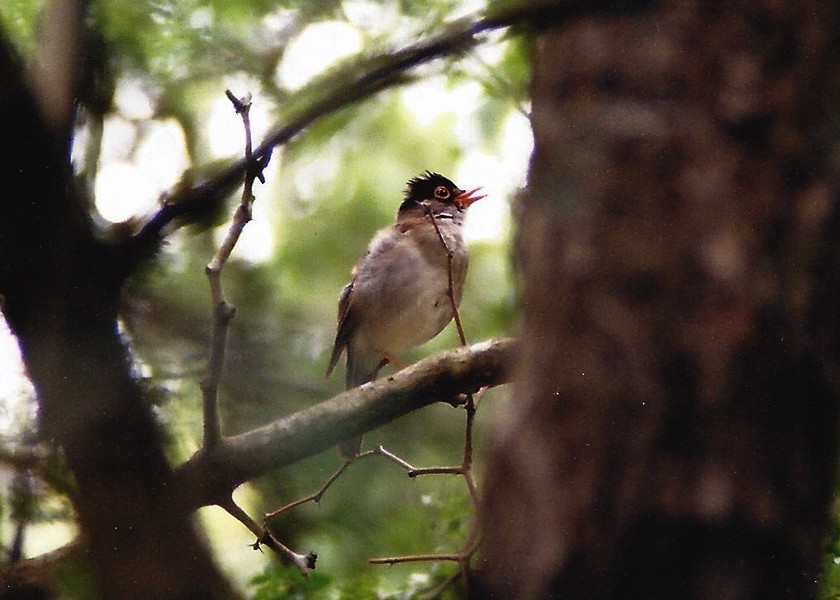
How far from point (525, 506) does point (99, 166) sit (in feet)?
6.98

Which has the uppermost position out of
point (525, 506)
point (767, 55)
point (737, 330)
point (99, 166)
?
point (99, 166)

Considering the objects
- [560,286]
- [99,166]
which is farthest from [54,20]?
[560,286]

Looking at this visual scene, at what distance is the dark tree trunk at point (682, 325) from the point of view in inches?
79.3

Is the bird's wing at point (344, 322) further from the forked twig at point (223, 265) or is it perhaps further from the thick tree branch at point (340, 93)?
the thick tree branch at point (340, 93)

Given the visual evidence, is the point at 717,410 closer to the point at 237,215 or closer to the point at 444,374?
the point at 237,215

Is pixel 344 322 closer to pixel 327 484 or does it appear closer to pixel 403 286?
pixel 403 286

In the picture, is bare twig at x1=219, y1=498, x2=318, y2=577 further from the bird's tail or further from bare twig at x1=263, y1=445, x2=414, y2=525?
the bird's tail

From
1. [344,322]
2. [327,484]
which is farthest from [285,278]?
[327,484]

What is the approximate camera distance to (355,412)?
417 cm

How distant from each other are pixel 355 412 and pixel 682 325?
222 centimetres

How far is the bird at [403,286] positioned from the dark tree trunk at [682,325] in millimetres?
4238

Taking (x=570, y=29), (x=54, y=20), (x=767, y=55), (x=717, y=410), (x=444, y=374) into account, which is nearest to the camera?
(x=717, y=410)

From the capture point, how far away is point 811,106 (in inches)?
85.4

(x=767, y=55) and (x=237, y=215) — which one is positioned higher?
(x=237, y=215)
